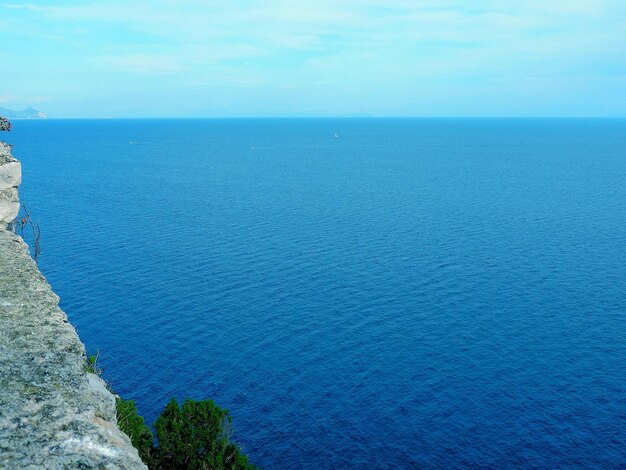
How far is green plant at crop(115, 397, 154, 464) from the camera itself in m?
27.9

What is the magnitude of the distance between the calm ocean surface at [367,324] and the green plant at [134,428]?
1894cm

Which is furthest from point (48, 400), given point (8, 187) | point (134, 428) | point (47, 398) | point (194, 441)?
point (194, 441)

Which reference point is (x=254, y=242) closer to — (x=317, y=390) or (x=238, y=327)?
(x=238, y=327)

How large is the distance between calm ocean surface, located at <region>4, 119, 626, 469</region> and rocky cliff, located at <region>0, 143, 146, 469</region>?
113 feet

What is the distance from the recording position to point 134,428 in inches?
1204

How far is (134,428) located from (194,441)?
5216mm

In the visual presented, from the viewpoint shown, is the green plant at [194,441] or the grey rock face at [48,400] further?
the green plant at [194,441]

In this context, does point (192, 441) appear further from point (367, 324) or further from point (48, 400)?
point (367, 324)

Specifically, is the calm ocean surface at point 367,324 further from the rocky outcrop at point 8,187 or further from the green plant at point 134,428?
the rocky outcrop at point 8,187

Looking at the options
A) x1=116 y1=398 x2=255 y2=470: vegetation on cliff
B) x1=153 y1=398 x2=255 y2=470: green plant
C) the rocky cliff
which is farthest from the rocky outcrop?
x1=153 y1=398 x2=255 y2=470: green plant

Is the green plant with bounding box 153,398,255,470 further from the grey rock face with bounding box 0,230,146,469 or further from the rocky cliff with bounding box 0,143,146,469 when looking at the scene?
the grey rock face with bounding box 0,230,146,469

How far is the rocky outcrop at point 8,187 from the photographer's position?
31.2m

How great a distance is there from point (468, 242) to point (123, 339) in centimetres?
6516

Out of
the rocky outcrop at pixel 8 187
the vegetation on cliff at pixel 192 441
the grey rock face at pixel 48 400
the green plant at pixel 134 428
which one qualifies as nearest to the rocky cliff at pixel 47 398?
the grey rock face at pixel 48 400
